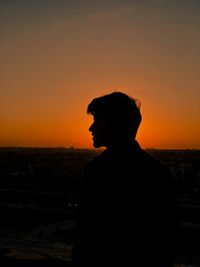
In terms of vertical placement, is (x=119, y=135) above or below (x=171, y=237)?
above

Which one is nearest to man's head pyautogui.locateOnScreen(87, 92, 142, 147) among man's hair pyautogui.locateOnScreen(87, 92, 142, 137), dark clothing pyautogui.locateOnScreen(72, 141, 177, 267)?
man's hair pyautogui.locateOnScreen(87, 92, 142, 137)

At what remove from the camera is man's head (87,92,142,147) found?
2.82 metres

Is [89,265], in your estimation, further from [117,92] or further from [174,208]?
[117,92]

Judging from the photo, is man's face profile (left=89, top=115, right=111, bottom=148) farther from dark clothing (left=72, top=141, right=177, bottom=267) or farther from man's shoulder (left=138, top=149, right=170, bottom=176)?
man's shoulder (left=138, top=149, right=170, bottom=176)

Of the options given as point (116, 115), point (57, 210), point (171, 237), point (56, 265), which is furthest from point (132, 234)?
point (57, 210)

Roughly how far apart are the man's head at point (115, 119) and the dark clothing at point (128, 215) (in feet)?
0.36

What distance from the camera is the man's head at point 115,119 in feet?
9.27

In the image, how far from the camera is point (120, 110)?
2.83m

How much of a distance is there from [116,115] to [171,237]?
0.79 meters

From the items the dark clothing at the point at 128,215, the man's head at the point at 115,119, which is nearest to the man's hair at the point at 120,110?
the man's head at the point at 115,119

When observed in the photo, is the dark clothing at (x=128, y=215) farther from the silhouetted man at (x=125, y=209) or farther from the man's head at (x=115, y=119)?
the man's head at (x=115, y=119)

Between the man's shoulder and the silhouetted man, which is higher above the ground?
the man's shoulder

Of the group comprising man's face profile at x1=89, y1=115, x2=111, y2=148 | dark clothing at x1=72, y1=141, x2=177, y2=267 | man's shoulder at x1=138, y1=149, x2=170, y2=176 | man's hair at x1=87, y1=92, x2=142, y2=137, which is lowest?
dark clothing at x1=72, y1=141, x2=177, y2=267

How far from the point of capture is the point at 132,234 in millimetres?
2701
